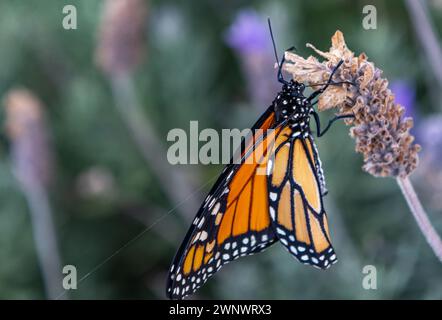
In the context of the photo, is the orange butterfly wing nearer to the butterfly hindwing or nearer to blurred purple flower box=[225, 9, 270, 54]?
the butterfly hindwing

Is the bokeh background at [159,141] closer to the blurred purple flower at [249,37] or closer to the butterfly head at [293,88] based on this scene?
the blurred purple flower at [249,37]

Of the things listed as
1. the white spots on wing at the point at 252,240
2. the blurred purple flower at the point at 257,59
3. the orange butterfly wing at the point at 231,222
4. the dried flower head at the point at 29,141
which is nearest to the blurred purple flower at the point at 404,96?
the blurred purple flower at the point at 257,59

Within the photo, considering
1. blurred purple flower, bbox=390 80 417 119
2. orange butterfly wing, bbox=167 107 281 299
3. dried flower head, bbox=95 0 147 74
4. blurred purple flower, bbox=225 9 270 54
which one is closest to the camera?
orange butterfly wing, bbox=167 107 281 299

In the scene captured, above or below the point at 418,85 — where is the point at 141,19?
above

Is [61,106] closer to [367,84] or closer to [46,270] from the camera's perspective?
[46,270]

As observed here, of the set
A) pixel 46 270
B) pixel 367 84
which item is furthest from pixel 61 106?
pixel 367 84

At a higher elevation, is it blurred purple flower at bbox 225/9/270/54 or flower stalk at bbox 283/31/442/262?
blurred purple flower at bbox 225/9/270/54

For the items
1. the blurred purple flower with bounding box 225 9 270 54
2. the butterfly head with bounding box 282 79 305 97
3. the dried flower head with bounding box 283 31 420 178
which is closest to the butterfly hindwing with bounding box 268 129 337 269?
the butterfly head with bounding box 282 79 305 97
